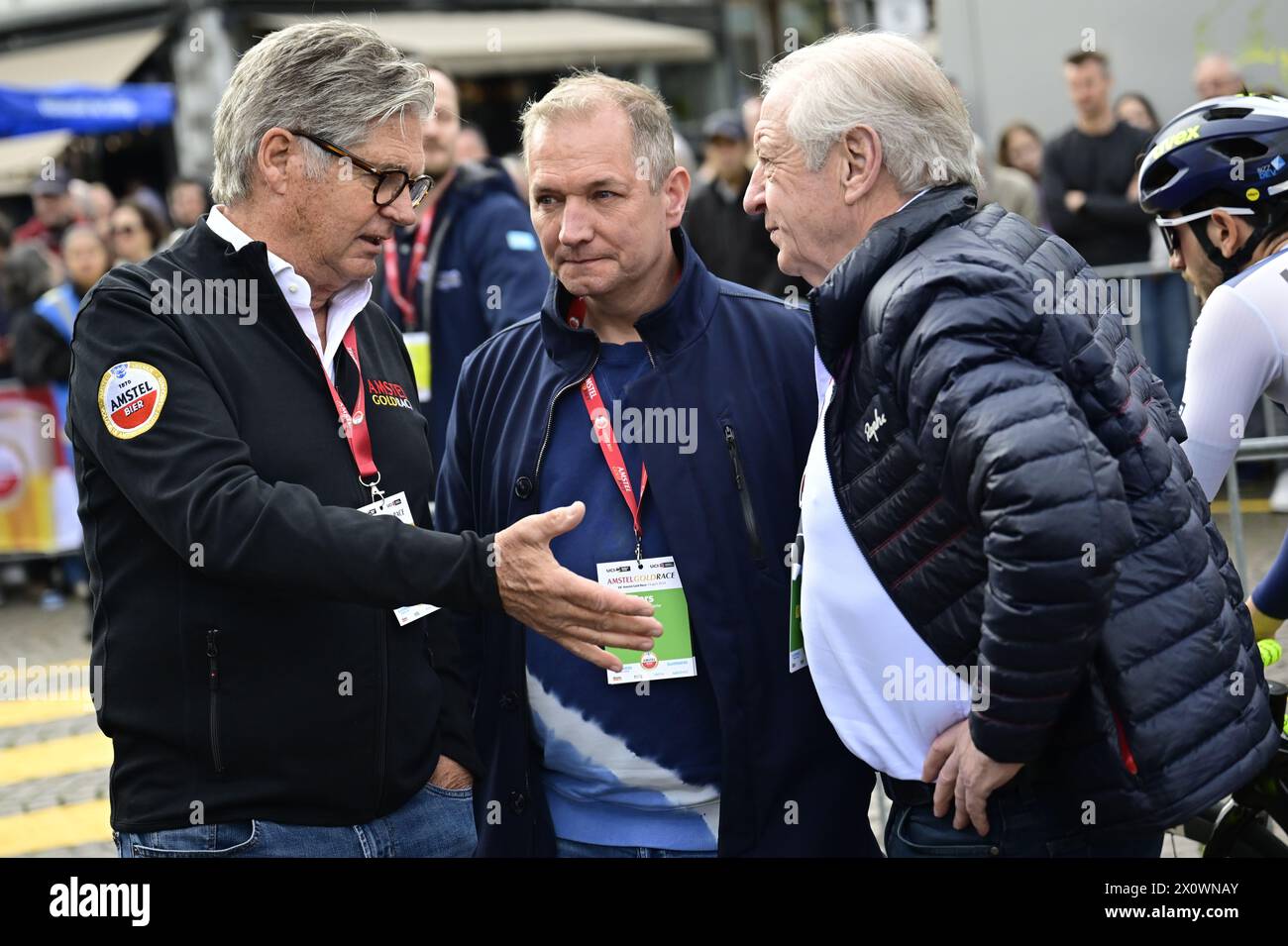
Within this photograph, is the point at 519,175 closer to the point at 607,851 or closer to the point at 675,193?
the point at 675,193

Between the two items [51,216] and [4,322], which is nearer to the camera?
[4,322]

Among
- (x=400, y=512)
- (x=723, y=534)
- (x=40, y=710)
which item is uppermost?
(x=400, y=512)

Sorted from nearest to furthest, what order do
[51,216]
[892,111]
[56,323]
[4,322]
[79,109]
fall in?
1. [892,111]
2. [56,323]
3. [4,322]
4. [51,216]
5. [79,109]

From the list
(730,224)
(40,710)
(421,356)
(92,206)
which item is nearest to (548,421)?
(421,356)

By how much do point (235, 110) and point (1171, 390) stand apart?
5950 millimetres

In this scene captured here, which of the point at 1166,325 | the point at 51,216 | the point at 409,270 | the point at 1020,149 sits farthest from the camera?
the point at 51,216

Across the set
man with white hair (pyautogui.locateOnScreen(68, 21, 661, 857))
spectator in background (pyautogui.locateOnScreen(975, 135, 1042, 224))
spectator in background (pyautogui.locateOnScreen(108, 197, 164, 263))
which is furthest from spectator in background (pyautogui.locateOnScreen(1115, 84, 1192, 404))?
spectator in background (pyautogui.locateOnScreen(108, 197, 164, 263))

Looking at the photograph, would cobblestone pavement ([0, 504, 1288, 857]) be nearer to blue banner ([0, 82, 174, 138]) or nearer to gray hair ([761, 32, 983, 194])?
gray hair ([761, 32, 983, 194])

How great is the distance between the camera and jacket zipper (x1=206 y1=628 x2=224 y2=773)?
259 cm

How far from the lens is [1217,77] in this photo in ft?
30.6

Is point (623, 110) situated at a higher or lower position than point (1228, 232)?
higher

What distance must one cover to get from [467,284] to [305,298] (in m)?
2.56

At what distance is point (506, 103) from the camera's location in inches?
945

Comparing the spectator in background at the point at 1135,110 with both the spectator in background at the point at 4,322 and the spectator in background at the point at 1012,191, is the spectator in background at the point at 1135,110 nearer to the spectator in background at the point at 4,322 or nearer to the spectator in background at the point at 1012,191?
the spectator in background at the point at 1012,191
